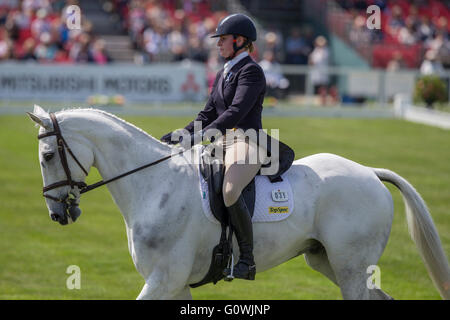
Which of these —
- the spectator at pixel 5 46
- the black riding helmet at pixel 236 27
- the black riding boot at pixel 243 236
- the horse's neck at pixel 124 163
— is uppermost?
the black riding helmet at pixel 236 27

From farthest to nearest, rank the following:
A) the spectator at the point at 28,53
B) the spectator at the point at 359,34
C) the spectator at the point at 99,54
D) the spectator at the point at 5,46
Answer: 1. the spectator at the point at 359,34
2. the spectator at the point at 99,54
3. the spectator at the point at 28,53
4. the spectator at the point at 5,46

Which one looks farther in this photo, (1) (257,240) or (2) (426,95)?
(2) (426,95)

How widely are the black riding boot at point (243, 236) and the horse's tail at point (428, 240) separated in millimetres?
1645

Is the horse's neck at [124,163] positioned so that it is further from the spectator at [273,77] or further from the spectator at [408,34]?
the spectator at [408,34]

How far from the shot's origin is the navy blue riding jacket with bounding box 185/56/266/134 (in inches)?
241

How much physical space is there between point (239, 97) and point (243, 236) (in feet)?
3.87

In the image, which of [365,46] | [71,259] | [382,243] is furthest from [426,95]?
[382,243]

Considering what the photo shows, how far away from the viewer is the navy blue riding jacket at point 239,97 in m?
6.11

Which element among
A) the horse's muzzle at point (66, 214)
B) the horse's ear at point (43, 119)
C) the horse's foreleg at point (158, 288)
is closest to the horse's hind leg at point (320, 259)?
the horse's foreleg at point (158, 288)

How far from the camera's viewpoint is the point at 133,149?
6.21 meters

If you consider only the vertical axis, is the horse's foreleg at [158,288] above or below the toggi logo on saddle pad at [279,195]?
below

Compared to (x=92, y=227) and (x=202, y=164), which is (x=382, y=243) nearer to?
(x=202, y=164)

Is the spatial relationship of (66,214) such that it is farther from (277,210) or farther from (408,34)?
(408,34)
